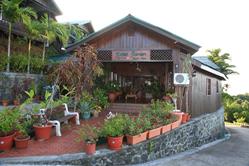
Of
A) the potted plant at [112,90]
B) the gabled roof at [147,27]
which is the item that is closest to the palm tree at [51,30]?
the gabled roof at [147,27]

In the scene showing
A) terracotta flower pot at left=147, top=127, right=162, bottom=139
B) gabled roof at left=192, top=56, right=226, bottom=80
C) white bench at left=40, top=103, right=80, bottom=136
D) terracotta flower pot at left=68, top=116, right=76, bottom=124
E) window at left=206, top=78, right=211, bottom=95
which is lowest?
terracotta flower pot at left=147, top=127, right=162, bottom=139

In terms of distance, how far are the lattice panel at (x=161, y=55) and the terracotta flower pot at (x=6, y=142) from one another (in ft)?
19.2

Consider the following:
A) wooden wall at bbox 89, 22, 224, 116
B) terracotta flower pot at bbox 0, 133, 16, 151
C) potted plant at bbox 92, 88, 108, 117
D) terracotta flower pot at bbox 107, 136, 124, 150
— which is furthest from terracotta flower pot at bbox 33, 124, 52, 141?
wooden wall at bbox 89, 22, 224, 116

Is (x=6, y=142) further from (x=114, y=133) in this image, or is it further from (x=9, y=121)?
(x=114, y=133)

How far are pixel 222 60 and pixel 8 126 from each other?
26114 mm

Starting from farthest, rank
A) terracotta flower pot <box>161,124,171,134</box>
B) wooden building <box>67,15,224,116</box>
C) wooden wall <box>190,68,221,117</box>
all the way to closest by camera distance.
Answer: wooden wall <box>190,68,221,117</box>, wooden building <box>67,15,224,116</box>, terracotta flower pot <box>161,124,171,134</box>

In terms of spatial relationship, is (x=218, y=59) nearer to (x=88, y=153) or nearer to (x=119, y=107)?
(x=119, y=107)

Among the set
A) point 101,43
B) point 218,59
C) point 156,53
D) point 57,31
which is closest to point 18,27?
point 57,31

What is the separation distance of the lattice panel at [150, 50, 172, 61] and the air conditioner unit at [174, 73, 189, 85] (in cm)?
81

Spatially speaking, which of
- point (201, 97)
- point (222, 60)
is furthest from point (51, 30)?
point (222, 60)

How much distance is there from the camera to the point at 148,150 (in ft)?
21.0

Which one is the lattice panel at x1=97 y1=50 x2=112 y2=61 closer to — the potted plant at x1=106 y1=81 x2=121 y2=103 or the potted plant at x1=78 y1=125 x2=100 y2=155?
the potted plant at x1=106 y1=81 x2=121 y2=103

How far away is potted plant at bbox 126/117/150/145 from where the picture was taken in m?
6.00

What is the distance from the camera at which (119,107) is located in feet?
34.1
